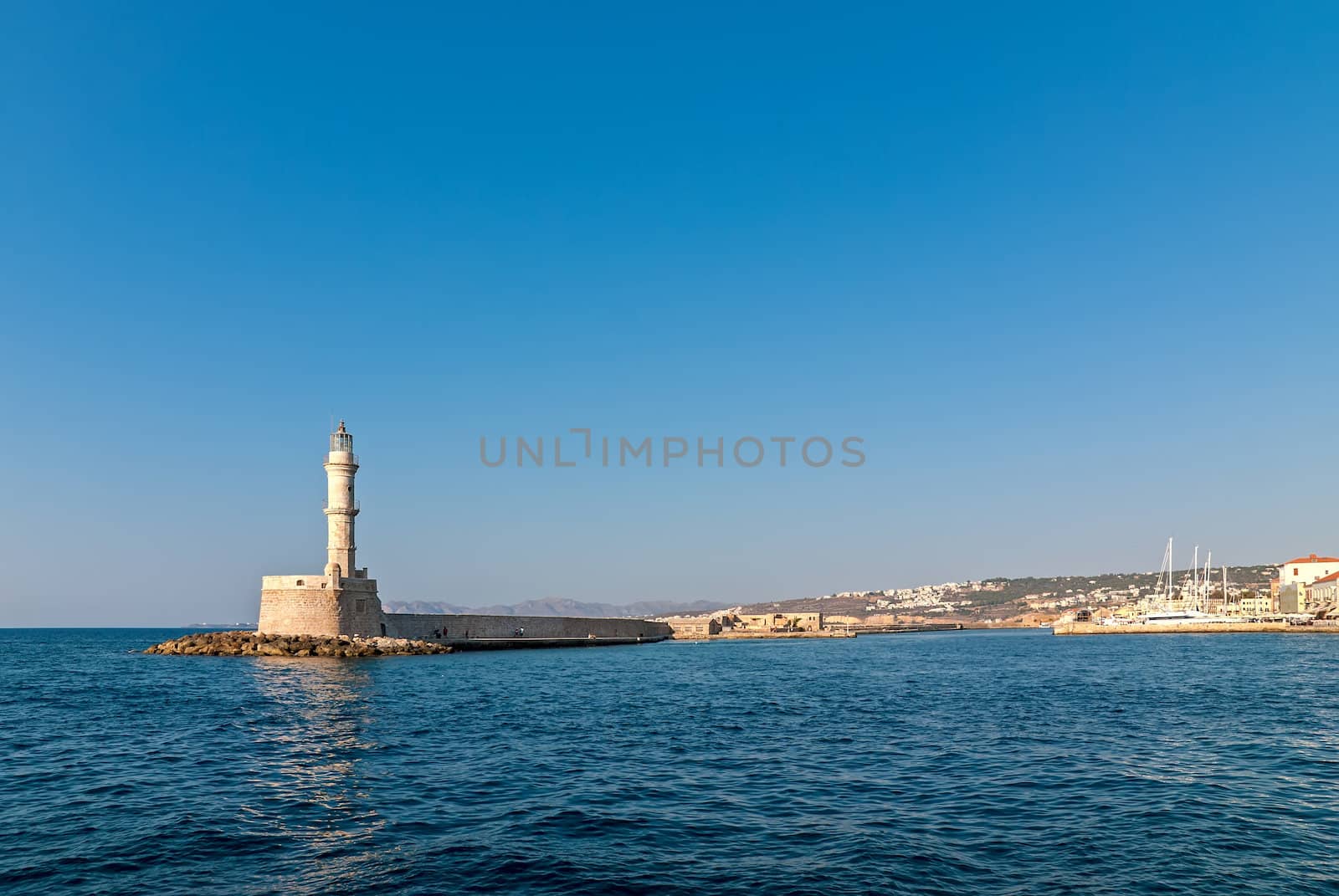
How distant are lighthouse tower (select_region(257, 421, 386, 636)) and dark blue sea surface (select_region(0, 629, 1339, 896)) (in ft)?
74.0

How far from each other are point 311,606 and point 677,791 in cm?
4693

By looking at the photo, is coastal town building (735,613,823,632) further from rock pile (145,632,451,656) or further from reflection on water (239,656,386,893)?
reflection on water (239,656,386,893)

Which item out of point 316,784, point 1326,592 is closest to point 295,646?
point 316,784

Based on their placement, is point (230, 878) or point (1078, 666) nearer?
point (230, 878)

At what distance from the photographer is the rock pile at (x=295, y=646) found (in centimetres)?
5472

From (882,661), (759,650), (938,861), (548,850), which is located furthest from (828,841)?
(759,650)

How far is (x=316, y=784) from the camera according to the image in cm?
1689

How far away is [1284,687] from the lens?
1296 inches

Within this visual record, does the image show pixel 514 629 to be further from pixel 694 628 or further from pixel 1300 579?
pixel 1300 579

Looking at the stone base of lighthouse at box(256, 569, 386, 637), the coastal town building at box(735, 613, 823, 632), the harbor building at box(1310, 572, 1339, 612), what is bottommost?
the coastal town building at box(735, 613, 823, 632)

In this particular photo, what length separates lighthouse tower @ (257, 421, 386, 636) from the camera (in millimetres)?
56719

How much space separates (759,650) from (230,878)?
6526cm

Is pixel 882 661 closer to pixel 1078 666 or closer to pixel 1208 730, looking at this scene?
pixel 1078 666

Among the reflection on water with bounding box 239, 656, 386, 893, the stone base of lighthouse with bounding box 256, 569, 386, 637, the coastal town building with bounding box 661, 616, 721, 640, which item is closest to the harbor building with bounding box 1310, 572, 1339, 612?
the coastal town building with bounding box 661, 616, 721, 640
